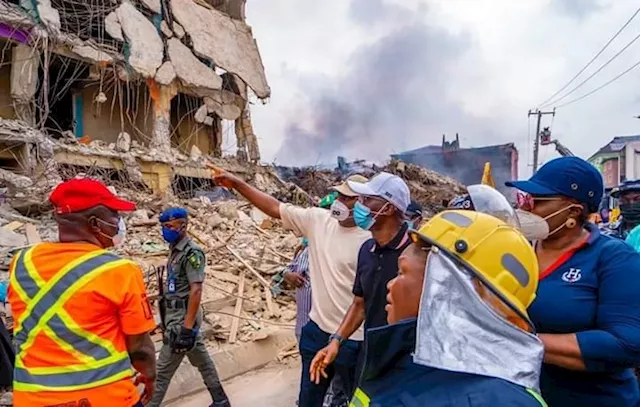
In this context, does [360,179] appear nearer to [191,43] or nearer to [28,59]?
[28,59]

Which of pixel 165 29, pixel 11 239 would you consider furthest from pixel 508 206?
pixel 165 29

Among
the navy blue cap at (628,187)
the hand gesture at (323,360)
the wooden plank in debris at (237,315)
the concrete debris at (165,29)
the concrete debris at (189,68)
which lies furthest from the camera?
the concrete debris at (189,68)

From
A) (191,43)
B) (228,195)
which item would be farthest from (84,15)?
(228,195)

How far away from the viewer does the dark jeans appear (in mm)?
3049

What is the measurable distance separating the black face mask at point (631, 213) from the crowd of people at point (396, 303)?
12mm

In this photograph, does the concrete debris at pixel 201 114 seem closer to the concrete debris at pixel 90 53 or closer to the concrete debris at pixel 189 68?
the concrete debris at pixel 189 68

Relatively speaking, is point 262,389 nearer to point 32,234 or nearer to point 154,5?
point 32,234

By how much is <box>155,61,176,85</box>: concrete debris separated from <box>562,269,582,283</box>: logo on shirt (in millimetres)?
15154

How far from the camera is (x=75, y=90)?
15047 mm

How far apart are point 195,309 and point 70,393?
1917 millimetres

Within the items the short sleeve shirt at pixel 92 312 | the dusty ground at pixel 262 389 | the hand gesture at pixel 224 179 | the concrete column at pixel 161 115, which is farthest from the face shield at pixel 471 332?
the concrete column at pixel 161 115

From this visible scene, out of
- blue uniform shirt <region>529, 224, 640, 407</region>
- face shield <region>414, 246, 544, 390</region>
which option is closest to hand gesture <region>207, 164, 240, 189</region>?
blue uniform shirt <region>529, 224, 640, 407</region>

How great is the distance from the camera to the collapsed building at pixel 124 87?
1208cm

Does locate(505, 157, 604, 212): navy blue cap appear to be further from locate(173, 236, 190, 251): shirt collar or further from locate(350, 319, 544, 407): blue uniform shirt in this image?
locate(173, 236, 190, 251): shirt collar
